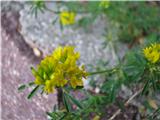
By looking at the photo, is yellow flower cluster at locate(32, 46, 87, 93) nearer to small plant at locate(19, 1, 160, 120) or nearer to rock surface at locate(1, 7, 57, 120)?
small plant at locate(19, 1, 160, 120)

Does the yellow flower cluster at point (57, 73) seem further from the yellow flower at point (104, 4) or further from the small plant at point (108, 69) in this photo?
the yellow flower at point (104, 4)

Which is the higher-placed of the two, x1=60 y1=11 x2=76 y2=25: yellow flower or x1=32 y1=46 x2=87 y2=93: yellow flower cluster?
x1=60 y1=11 x2=76 y2=25: yellow flower

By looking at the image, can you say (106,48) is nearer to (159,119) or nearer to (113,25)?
(113,25)

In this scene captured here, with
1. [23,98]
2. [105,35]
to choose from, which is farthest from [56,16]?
[23,98]

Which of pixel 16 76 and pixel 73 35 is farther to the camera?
pixel 73 35

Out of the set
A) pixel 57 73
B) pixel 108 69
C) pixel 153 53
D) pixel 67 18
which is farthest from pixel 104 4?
pixel 57 73

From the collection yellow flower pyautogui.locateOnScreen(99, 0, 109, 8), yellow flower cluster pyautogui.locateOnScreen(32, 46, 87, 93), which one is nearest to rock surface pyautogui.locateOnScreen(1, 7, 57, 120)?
yellow flower pyautogui.locateOnScreen(99, 0, 109, 8)

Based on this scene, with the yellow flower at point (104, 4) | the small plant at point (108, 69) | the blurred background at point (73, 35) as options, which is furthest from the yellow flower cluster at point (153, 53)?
the yellow flower at point (104, 4)

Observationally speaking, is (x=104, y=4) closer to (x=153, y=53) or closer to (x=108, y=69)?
(x=108, y=69)
